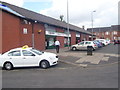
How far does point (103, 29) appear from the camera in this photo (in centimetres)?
8262

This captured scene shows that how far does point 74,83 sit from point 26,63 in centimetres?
464

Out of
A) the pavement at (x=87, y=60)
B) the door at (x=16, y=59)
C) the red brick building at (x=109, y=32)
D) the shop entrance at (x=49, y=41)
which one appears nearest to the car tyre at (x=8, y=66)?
the door at (x=16, y=59)

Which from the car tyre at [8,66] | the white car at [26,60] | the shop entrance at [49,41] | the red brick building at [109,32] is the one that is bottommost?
the car tyre at [8,66]

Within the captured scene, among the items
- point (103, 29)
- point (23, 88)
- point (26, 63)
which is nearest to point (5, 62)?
point (26, 63)

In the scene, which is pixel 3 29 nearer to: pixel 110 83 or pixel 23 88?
pixel 23 88

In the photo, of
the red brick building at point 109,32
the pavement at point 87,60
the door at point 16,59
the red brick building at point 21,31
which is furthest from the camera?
the red brick building at point 109,32

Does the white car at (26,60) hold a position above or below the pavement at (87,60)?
above

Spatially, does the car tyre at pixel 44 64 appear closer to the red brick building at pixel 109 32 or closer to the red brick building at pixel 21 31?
the red brick building at pixel 21 31

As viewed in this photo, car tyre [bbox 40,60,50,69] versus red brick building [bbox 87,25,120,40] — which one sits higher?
red brick building [bbox 87,25,120,40]

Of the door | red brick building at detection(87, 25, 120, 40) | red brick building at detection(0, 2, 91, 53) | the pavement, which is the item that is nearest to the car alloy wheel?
the door

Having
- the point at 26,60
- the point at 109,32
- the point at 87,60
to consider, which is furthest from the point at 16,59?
the point at 109,32

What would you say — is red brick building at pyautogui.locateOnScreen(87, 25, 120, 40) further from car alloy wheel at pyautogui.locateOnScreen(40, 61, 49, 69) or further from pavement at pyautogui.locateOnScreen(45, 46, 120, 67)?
car alloy wheel at pyautogui.locateOnScreen(40, 61, 49, 69)

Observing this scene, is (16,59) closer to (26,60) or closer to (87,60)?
(26,60)

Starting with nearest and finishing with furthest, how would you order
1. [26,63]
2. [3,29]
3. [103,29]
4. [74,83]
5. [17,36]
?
[74,83], [26,63], [3,29], [17,36], [103,29]
